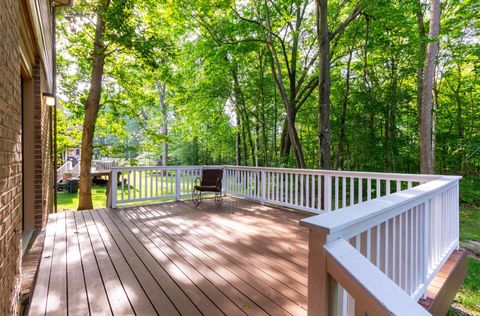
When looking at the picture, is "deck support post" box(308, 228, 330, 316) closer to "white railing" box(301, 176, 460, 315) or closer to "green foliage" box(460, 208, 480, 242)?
"white railing" box(301, 176, 460, 315)

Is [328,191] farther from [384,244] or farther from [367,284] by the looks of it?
[367,284]

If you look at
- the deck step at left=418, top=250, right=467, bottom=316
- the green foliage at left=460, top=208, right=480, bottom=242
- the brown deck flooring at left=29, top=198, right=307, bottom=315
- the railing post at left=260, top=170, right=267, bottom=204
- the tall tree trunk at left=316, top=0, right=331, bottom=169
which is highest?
the tall tree trunk at left=316, top=0, right=331, bottom=169

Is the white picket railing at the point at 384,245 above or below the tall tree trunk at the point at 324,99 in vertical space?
below

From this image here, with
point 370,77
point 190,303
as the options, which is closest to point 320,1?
point 370,77

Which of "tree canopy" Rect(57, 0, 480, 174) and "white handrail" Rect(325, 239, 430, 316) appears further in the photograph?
"tree canopy" Rect(57, 0, 480, 174)

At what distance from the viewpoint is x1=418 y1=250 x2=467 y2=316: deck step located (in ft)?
7.10

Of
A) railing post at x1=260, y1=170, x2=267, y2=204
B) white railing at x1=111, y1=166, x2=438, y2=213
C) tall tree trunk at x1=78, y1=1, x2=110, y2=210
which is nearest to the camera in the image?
white railing at x1=111, y1=166, x2=438, y2=213

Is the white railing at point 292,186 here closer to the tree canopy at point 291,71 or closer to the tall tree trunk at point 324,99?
the tall tree trunk at point 324,99

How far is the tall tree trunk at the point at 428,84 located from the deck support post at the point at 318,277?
667 cm

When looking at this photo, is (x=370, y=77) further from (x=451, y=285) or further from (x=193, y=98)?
(x=451, y=285)

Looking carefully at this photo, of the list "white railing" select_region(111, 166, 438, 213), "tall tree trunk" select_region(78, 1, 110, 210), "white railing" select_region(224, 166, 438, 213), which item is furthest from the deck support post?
"tall tree trunk" select_region(78, 1, 110, 210)

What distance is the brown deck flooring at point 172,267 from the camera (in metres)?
2.08

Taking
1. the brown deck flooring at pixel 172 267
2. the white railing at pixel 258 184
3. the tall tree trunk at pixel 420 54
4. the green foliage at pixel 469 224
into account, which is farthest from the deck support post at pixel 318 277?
the tall tree trunk at pixel 420 54

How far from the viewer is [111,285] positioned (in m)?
2.37
